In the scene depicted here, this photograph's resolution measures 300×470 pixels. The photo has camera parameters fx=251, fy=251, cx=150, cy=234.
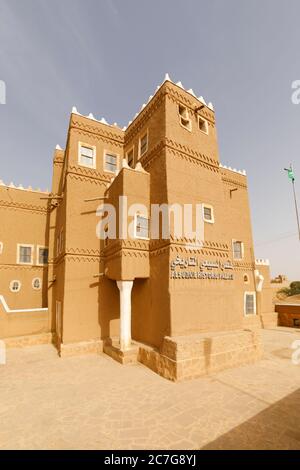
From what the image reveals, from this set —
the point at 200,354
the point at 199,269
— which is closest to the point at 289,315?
the point at 199,269

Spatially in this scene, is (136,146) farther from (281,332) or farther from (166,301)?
(281,332)

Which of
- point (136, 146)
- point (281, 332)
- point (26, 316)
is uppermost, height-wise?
point (136, 146)

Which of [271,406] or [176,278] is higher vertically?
[176,278]

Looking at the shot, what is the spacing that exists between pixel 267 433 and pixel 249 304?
15337 millimetres

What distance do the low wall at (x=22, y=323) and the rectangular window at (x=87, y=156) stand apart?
983 centimetres

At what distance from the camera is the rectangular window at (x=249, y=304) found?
20.2m

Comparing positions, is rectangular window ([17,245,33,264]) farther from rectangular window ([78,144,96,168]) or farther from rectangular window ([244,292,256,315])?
rectangular window ([244,292,256,315])

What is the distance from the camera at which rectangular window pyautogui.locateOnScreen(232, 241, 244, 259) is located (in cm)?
2014

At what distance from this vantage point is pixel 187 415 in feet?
22.8

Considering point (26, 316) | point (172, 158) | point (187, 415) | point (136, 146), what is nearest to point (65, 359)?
point (26, 316)

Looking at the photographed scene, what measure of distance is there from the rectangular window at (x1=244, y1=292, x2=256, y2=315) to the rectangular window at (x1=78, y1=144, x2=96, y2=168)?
609 inches

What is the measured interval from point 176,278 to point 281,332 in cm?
1323

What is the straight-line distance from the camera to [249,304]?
2045cm

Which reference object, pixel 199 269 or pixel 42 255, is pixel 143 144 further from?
pixel 42 255
